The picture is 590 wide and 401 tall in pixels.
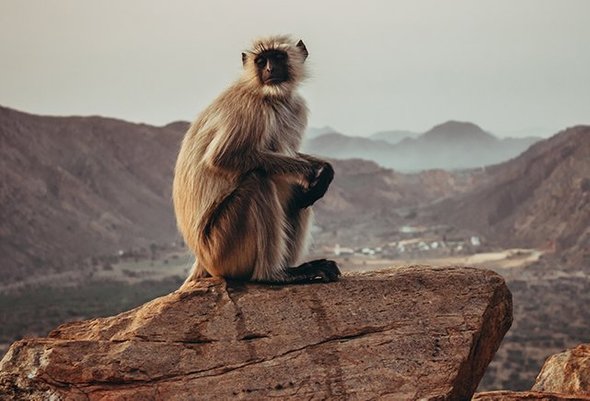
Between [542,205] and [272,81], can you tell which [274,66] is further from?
[542,205]

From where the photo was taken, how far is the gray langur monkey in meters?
9.00

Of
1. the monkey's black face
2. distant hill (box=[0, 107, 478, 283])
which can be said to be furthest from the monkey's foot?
distant hill (box=[0, 107, 478, 283])

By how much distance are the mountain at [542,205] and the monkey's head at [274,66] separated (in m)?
62.1

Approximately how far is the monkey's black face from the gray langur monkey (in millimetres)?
10

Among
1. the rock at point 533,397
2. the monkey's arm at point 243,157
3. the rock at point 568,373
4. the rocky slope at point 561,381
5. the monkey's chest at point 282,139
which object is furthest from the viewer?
the rock at point 568,373

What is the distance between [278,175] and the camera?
9.09 meters

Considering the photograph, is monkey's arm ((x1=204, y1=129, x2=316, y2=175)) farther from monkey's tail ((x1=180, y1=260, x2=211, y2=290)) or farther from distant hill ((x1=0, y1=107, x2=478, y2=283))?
distant hill ((x1=0, y1=107, x2=478, y2=283))

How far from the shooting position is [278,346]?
844cm

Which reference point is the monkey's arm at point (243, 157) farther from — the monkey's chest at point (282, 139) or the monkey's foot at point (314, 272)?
the monkey's foot at point (314, 272)

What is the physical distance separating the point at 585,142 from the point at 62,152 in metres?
53.9

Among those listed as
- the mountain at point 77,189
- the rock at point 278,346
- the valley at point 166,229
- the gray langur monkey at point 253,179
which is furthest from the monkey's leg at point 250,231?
the mountain at point 77,189

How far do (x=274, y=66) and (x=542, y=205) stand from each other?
252 ft

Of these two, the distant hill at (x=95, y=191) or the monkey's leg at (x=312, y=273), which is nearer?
the monkey's leg at (x=312, y=273)

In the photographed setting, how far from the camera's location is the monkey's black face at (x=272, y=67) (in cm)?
931
